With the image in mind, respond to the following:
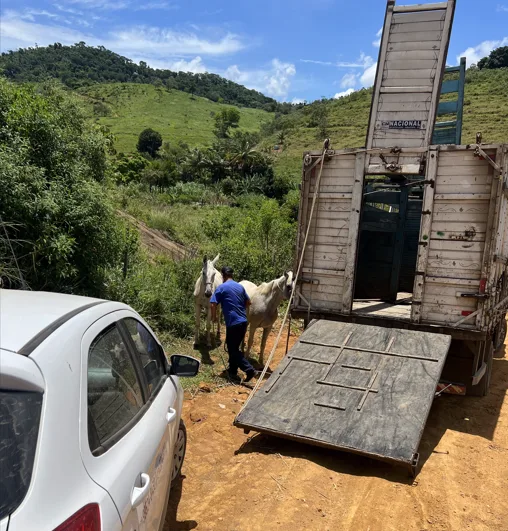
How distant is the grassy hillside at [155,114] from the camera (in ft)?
221

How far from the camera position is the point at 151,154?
56969 millimetres

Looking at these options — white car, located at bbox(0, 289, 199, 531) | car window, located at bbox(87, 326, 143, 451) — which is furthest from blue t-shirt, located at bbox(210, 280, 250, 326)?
car window, located at bbox(87, 326, 143, 451)

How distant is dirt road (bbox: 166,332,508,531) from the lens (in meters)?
3.78

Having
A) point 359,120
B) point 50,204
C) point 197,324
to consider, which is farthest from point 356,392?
point 359,120

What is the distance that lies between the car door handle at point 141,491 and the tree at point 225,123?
71.8m

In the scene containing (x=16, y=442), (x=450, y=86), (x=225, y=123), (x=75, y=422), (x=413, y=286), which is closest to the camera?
(x=16, y=442)

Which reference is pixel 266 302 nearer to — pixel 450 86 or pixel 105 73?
pixel 450 86

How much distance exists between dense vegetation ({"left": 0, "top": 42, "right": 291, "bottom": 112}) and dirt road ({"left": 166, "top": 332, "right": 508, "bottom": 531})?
108m

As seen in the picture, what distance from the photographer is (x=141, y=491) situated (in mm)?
2107

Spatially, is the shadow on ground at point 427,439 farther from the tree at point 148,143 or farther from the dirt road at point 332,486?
the tree at point 148,143

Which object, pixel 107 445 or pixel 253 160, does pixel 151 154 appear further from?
pixel 107 445

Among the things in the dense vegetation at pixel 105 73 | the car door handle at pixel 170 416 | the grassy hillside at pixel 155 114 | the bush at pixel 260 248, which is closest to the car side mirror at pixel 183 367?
the car door handle at pixel 170 416

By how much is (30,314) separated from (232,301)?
5.19 metres

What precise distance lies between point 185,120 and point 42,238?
78.9 meters
